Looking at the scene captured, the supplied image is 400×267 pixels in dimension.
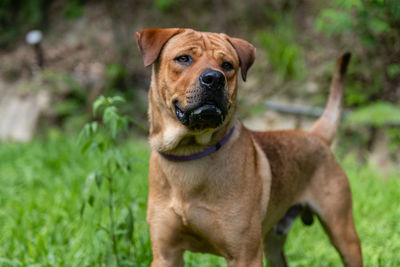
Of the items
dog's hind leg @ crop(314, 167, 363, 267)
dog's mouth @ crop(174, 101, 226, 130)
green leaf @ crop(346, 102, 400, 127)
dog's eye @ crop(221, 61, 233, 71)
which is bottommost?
green leaf @ crop(346, 102, 400, 127)

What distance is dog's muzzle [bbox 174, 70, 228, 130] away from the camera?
8.94 ft

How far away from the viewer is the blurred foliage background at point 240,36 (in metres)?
7.45

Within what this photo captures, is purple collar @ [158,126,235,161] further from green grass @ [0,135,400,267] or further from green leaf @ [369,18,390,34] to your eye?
green leaf @ [369,18,390,34]

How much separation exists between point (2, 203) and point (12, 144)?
2.66 m

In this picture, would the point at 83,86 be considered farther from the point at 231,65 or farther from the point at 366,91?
the point at 231,65

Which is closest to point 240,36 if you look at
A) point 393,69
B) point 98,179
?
point 393,69

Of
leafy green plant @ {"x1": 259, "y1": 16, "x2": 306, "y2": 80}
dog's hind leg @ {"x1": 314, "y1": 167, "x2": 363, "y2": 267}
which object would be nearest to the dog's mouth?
dog's hind leg @ {"x1": 314, "y1": 167, "x2": 363, "y2": 267}

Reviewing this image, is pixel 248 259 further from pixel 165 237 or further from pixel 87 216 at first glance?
pixel 87 216

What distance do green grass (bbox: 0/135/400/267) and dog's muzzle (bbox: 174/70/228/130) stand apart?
2.78 ft

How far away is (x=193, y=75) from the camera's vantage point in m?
2.79

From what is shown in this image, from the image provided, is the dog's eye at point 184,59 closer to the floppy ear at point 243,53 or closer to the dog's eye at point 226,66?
the dog's eye at point 226,66

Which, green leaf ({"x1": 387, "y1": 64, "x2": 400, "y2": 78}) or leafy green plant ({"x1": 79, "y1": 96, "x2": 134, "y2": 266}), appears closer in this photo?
leafy green plant ({"x1": 79, "y1": 96, "x2": 134, "y2": 266})

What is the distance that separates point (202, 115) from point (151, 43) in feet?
2.06

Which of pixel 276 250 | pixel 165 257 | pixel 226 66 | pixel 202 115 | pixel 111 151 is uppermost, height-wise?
pixel 226 66
